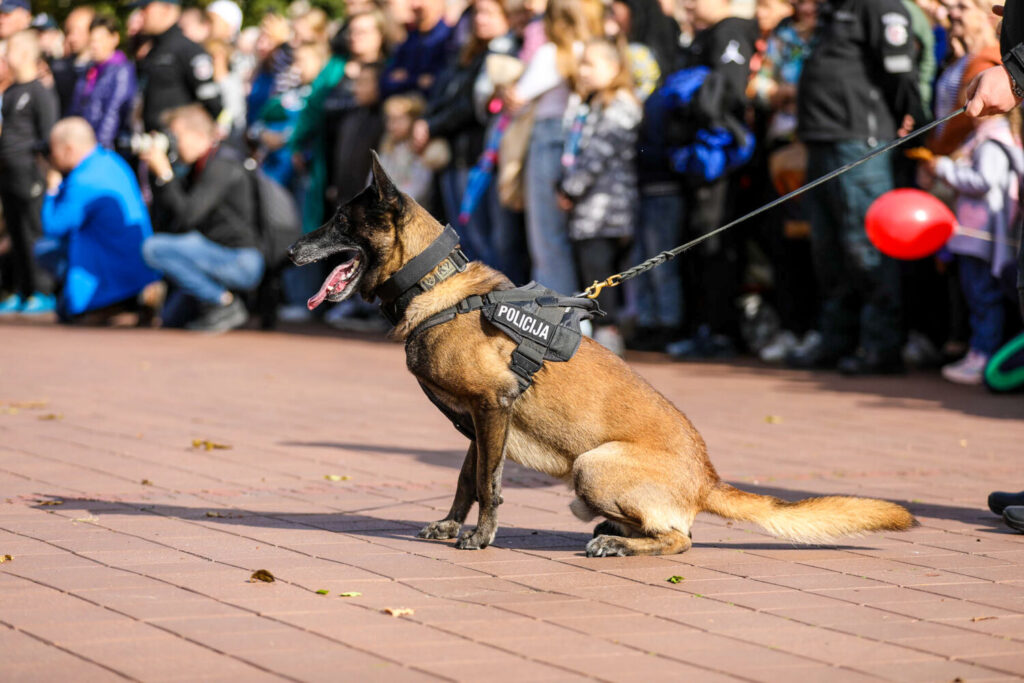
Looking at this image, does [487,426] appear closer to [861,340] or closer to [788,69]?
[861,340]

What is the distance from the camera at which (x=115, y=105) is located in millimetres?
15633

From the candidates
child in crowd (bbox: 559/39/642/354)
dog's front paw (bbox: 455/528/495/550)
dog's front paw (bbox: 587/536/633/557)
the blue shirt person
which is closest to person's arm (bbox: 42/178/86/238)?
the blue shirt person

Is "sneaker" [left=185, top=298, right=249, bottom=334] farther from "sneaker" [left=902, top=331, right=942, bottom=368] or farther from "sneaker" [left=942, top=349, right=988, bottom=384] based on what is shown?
"sneaker" [left=942, top=349, right=988, bottom=384]

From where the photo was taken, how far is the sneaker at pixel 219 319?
1350 cm

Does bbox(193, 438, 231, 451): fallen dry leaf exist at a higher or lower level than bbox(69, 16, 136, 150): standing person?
lower

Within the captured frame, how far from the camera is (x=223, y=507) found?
5.86m

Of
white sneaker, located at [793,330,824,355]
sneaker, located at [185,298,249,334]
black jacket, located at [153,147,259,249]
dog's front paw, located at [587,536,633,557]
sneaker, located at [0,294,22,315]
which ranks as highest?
black jacket, located at [153,147,259,249]

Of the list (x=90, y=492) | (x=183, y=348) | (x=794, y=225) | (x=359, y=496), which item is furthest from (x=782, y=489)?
(x=183, y=348)

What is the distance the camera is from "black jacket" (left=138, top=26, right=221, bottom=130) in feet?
47.6

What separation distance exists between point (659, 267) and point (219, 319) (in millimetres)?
4404

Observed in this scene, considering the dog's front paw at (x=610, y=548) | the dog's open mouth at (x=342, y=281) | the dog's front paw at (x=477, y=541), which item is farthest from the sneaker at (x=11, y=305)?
the dog's front paw at (x=610, y=548)

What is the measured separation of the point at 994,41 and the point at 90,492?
6718mm

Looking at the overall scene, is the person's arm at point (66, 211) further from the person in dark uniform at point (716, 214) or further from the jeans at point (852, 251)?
the jeans at point (852, 251)

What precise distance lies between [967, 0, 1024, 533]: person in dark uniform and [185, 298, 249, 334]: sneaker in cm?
906
